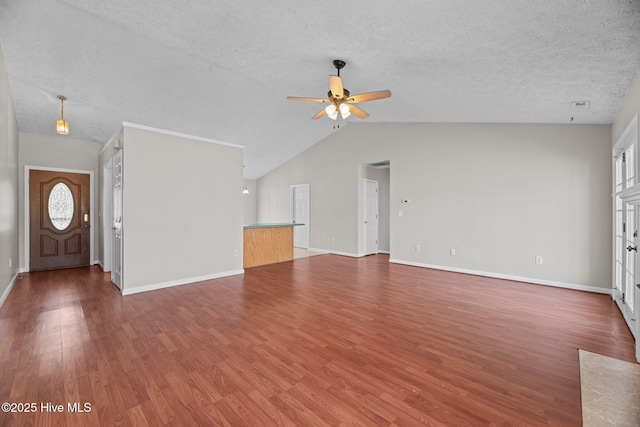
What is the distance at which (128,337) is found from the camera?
2.67 m

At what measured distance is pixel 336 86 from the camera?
3203mm

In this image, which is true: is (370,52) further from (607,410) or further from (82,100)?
(82,100)

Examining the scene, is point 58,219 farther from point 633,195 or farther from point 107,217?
point 633,195

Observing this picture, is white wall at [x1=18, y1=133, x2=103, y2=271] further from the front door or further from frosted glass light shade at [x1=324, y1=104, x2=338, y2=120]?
frosted glass light shade at [x1=324, y1=104, x2=338, y2=120]

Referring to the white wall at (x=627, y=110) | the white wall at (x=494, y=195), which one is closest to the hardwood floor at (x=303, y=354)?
the white wall at (x=494, y=195)

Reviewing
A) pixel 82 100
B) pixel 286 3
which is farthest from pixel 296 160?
pixel 286 3

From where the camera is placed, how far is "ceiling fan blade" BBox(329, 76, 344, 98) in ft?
10.2

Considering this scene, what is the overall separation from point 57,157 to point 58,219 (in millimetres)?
1304

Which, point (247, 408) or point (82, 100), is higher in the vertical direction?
point (82, 100)

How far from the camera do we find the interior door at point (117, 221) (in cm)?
427

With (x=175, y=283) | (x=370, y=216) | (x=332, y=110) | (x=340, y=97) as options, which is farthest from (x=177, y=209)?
(x=370, y=216)

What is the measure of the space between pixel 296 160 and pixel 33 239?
20.8 feet

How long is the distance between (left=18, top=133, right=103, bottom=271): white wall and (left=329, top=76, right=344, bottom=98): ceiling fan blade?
19.6ft

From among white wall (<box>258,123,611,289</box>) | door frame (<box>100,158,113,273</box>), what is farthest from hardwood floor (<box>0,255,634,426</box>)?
door frame (<box>100,158,113,273</box>)
